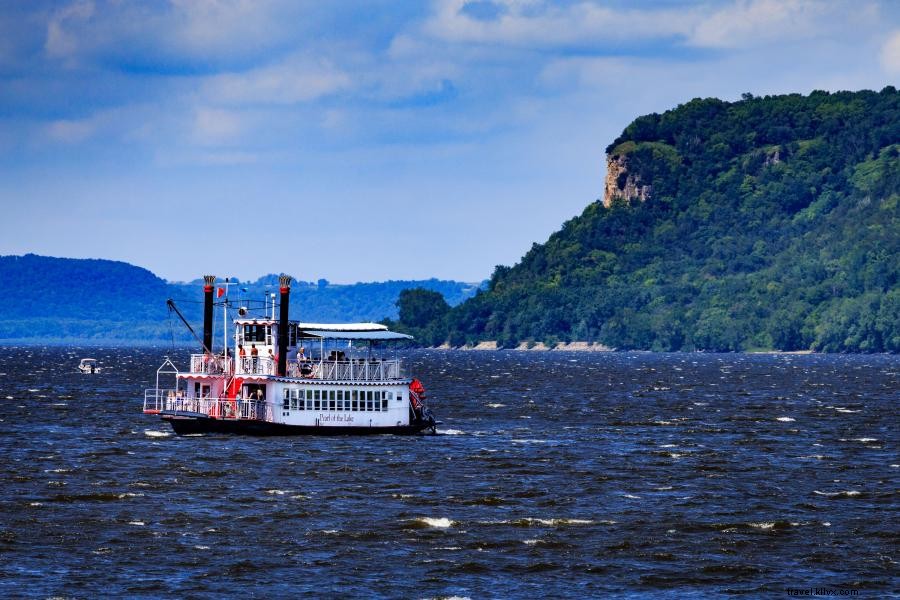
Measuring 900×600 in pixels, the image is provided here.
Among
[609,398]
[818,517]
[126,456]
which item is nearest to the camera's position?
[818,517]

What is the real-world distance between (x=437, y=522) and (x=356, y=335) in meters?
37.7

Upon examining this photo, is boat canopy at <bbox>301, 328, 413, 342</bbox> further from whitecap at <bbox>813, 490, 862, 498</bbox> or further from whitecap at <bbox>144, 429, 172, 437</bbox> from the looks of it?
whitecap at <bbox>813, 490, 862, 498</bbox>

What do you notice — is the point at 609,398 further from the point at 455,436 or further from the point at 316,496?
the point at 316,496

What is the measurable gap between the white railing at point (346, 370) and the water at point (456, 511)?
3.79 m

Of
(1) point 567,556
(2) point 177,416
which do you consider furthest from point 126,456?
(1) point 567,556

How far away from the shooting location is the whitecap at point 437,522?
60750mm

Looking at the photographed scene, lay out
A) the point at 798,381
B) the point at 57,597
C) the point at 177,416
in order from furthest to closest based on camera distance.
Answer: the point at 798,381 → the point at 177,416 → the point at 57,597

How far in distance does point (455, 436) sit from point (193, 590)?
5117cm

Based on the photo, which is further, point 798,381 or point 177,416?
point 798,381

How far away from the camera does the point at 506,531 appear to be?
196ft

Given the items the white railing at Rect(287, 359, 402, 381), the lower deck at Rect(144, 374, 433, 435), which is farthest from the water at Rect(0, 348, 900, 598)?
the white railing at Rect(287, 359, 402, 381)

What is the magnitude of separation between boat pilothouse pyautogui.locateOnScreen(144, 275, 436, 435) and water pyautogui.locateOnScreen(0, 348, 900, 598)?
1725 millimetres

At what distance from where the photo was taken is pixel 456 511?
64.8 metres

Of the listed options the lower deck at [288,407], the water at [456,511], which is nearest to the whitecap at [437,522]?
the water at [456,511]
